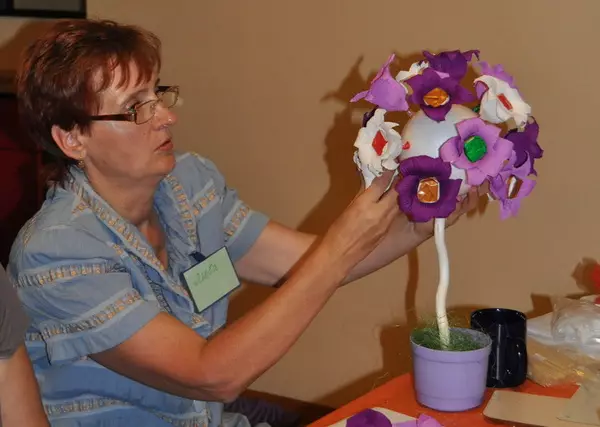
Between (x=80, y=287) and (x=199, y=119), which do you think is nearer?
(x=80, y=287)

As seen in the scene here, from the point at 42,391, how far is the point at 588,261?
4.73 feet

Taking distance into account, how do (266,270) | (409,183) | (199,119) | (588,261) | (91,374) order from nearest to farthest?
(409,183) → (91,374) → (266,270) → (588,261) → (199,119)

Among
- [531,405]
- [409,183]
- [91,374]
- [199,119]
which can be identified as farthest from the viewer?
[199,119]

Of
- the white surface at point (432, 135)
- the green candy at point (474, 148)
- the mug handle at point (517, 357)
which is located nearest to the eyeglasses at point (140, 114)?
the white surface at point (432, 135)

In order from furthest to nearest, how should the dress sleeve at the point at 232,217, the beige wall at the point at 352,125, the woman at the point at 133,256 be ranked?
the beige wall at the point at 352,125 < the dress sleeve at the point at 232,217 < the woman at the point at 133,256

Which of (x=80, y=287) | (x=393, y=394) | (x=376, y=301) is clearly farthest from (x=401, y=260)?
(x=80, y=287)

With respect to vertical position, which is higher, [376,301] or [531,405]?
[531,405]

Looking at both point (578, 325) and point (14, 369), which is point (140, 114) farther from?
point (578, 325)

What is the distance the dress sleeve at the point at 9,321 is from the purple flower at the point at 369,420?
51 centimetres

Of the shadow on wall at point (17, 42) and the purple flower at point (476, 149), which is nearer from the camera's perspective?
the purple flower at point (476, 149)

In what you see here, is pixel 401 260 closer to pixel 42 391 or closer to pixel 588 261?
pixel 588 261

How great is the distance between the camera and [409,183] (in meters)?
1.41

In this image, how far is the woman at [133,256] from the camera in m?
1.55

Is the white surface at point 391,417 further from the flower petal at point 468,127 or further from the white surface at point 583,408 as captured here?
the flower petal at point 468,127
